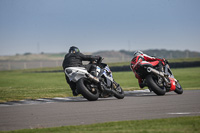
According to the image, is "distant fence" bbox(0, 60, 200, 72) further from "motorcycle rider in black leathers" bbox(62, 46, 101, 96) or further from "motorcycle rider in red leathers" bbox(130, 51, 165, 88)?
"motorcycle rider in black leathers" bbox(62, 46, 101, 96)

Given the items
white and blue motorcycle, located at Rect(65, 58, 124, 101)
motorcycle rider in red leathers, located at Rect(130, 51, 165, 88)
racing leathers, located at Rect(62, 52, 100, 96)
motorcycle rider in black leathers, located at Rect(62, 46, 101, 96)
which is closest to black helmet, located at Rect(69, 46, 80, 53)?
motorcycle rider in black leathers, located at Rect(62, 46, 101, 96)

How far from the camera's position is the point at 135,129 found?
5793mm

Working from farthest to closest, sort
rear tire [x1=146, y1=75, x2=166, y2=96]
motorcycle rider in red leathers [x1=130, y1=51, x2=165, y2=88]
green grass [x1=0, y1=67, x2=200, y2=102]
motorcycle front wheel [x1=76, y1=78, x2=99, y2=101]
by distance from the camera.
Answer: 1. green grass [x1=0, y1=67, x2=200, y2=102]
2. motorcycle rider in red leathers [x1=130, y1=51, x2=165, y2=88]
3. rear tire [x1=146, y1=75, x2=166, y2=96]
4. motorcycle front wheel [x1=76, y1=78, x2=99, y2=101]

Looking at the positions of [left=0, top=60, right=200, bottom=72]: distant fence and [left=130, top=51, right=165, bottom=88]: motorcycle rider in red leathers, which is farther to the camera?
[left=0, top=60, right=200, bottom=72]: distant fence

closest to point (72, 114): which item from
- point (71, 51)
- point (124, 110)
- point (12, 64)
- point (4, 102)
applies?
point (124, 110)

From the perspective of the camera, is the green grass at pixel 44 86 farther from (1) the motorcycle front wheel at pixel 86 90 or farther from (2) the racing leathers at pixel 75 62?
(1) the motorcycle front wheel at pixel 86 90

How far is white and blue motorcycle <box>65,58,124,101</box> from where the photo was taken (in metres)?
10.5

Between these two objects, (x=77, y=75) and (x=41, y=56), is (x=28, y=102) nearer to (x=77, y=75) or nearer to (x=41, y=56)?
(x=77, y=75)

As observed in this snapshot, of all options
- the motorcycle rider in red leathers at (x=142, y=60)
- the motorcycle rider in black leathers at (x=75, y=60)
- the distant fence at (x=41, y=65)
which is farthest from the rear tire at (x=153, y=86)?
the distant fence at (x=41, y=65)

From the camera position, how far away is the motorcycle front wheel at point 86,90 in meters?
10.4

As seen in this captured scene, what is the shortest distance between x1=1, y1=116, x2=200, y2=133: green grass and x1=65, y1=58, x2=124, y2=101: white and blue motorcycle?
13.3ft

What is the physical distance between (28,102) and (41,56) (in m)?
106

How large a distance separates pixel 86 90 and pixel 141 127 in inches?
183

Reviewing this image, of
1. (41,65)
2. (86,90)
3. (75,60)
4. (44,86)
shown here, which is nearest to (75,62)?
(75,60)
